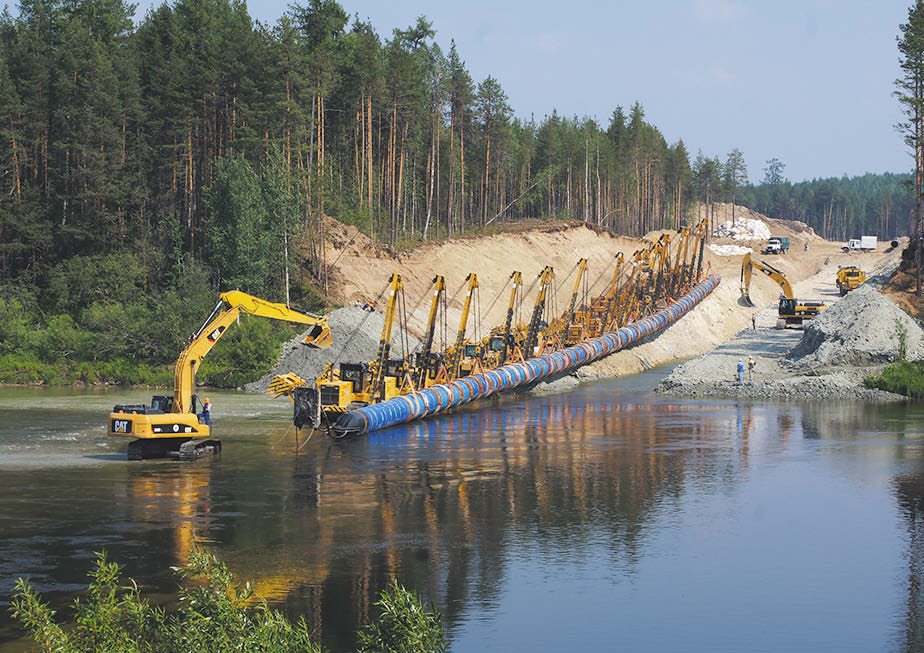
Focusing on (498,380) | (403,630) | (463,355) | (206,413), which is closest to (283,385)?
(206,413)

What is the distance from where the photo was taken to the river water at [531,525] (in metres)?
21.1

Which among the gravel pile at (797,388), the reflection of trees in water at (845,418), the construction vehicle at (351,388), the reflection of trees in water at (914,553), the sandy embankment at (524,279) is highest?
the sandy embankment at (524,279)

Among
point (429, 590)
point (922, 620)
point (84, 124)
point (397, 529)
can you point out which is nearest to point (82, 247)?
point (84, 124)

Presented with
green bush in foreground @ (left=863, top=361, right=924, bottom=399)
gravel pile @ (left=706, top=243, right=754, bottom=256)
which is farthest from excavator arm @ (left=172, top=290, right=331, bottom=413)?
gravel pile @ (left=706, top=243, right=754, bottom=256)

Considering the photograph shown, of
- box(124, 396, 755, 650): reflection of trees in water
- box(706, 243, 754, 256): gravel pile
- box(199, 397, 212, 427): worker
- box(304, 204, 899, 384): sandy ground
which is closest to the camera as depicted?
box(124, 396, 755, 650): reflection of trees in water

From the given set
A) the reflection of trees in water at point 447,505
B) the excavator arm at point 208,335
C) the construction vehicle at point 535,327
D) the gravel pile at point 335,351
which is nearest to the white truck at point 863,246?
the construction vehicle at point 535,327

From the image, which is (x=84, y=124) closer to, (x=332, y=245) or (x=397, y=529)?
(x=332, y=245)

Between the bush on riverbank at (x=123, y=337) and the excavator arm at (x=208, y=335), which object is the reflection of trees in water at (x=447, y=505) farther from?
the bush on riverbank at (x=123, y=337)

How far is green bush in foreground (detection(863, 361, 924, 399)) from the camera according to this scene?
193ft

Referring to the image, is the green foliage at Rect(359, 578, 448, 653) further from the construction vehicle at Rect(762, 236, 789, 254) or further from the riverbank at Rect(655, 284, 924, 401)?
the construction vehicle at Rect(762, 236, 789, 254)

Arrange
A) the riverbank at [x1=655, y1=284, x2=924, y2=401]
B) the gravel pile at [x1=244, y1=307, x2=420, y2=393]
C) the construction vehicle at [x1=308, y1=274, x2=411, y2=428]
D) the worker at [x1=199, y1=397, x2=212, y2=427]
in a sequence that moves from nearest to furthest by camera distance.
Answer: the worker at [x1=199, y1=397, x2=212, y2=427] < the construction vehicle at [x1=308, y1=274, x2=411, y2=428] < the riverbank at [x1=655, y1=284, x2=924, y2=401] < the gravel pile at [x1=244, y1=307, x2=420, y2=393]

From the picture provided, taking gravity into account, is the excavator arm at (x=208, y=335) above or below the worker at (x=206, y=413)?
above

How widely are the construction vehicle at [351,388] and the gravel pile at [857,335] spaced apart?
85.2ft

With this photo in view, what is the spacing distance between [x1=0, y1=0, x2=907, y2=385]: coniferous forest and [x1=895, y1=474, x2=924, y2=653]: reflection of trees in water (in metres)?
42.6
